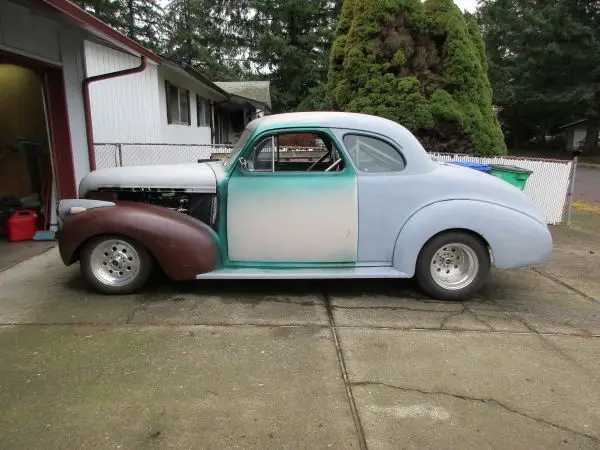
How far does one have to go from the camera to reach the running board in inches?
183

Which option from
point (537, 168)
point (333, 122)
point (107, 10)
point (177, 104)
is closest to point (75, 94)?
point (333, 122)

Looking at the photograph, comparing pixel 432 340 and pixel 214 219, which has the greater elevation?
pixel 214 219

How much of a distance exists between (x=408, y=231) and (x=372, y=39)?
7.97m

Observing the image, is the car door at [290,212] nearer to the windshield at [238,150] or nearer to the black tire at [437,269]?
Result: the windshield at [238,150]

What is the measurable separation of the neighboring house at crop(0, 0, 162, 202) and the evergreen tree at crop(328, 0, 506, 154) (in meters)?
5.44

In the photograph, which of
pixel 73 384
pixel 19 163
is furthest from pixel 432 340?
pixel 19 163

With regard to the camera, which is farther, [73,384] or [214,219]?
[214,219]

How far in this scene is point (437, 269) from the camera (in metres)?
4.84

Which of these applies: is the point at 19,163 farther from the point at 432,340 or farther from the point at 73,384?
the point at 432,340

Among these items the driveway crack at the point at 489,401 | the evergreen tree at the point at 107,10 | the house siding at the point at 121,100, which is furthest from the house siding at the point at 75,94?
the evergreen tree at the point at 107,10

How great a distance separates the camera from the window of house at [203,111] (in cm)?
1939

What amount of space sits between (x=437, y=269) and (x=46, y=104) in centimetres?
629

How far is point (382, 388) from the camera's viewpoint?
126 inches

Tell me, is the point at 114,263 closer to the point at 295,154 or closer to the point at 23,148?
the point at 295,154
